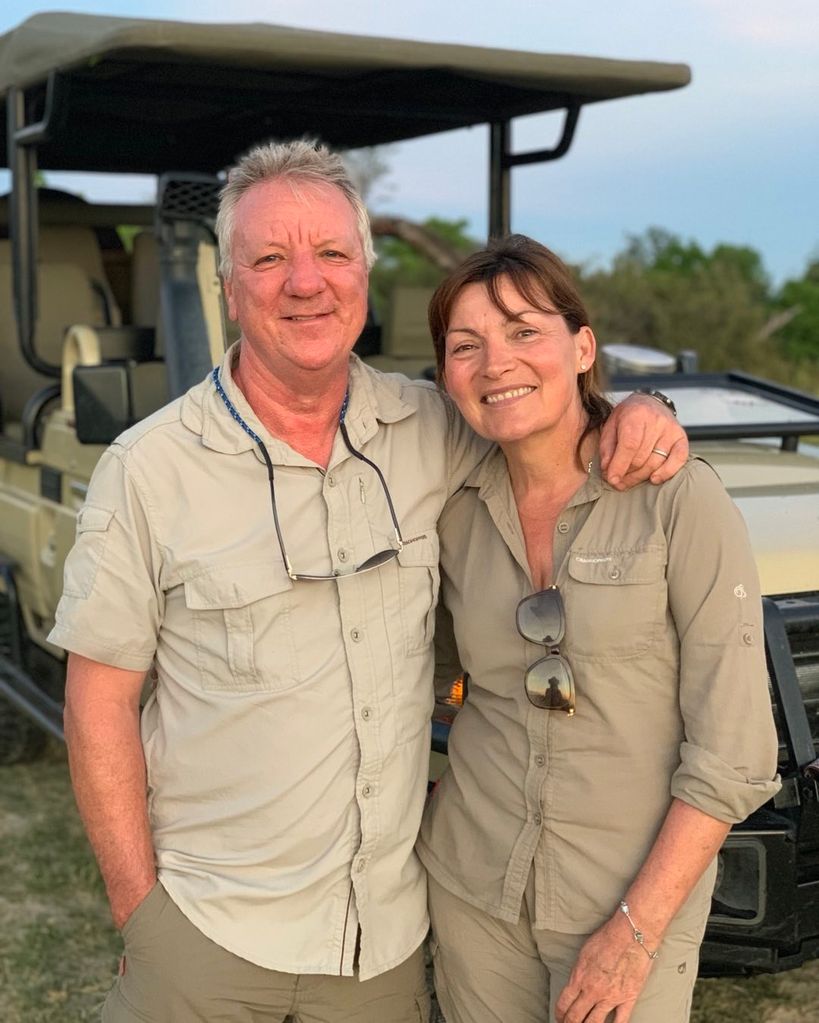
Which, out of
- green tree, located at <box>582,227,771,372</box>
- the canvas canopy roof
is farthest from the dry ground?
green tree, located at <box>582,227,771,372</box>

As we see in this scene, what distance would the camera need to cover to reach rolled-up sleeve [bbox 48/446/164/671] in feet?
6.73

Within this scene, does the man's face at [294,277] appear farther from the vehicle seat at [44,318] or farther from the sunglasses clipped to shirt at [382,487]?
the vehicle seat at [44,318]

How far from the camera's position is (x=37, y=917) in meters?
3.90

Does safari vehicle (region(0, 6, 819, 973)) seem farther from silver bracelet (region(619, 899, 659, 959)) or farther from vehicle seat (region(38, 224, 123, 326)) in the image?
silver bracelet (region(619, 899, 659, 959))

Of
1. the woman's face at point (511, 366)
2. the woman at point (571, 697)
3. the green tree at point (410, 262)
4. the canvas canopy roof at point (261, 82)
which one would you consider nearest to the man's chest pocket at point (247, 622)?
the woman at point (571, 697)

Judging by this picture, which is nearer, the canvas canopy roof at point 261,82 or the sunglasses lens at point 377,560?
the sunglasses lens at point 377,560

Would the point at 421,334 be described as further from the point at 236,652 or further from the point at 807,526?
the point at 236,652

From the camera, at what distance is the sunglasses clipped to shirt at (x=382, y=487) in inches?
81.5

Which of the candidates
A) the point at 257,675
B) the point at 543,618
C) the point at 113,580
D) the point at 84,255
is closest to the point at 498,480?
the point at 543,618

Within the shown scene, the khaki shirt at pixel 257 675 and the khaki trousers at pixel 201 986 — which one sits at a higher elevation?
the khaki shirt at pixel 257 675

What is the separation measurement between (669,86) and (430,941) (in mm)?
3368

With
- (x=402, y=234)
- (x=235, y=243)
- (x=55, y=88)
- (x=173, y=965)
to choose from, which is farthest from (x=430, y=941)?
(x=402, y=234)

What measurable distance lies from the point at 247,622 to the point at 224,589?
0.20 ft

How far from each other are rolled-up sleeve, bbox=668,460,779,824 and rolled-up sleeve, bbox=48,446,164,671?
2.58 ft
